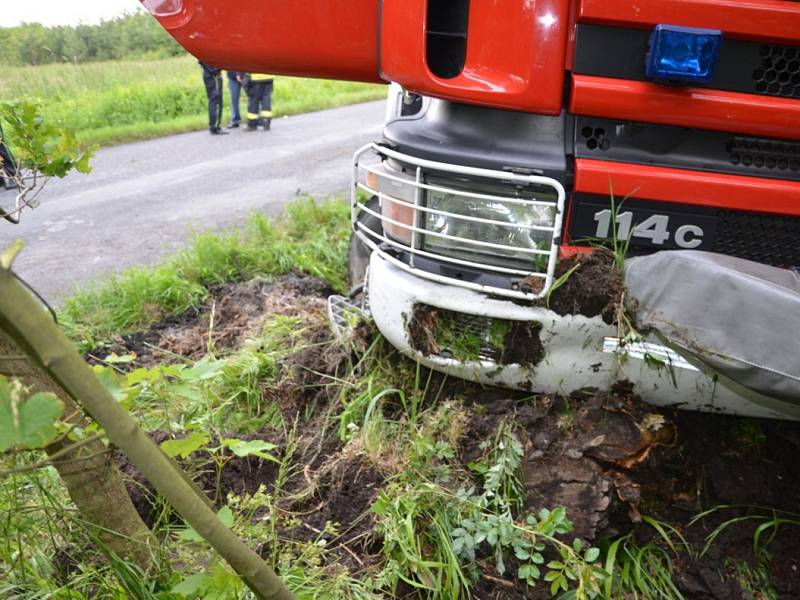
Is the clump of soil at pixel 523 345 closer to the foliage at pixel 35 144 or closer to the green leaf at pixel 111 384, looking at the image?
the green leaf at pixel 111 384

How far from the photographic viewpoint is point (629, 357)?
2.14 metres

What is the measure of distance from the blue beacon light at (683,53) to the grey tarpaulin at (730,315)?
496 millimetres

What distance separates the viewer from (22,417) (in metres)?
1.02

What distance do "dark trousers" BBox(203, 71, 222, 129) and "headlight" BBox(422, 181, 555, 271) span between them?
8.92m

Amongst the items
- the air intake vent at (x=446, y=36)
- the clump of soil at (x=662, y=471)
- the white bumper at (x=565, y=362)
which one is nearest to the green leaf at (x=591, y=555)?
the clump of soil at (x=662, y=471)

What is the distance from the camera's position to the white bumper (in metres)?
2.14

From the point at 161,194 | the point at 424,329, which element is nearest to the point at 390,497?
the point at 424,329

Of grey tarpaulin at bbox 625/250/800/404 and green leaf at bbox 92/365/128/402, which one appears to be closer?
green leaf at bbox 92/365/128/402

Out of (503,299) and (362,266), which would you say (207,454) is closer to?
(503,299)

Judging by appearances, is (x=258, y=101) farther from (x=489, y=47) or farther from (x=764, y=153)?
(x=764, y=153)

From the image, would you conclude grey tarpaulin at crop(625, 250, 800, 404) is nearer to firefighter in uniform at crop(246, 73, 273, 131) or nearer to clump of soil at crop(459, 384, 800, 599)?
clump of soil at crop(459, 384, 800, 599)

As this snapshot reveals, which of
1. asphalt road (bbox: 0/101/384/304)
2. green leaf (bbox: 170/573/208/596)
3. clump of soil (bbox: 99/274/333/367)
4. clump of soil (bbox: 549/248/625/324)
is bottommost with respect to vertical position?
asphalt road (bbox: 0/101/384/304)

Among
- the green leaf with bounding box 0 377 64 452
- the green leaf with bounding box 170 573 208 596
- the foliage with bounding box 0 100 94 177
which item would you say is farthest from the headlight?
the green leaf with bounding box 0 377 64 452

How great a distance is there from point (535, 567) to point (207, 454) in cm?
126
